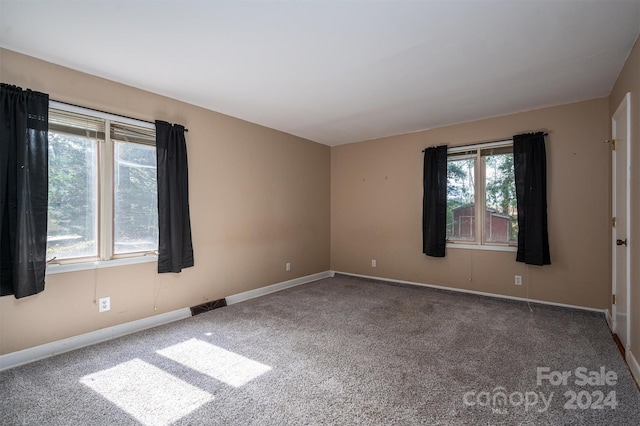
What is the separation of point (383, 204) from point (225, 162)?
2603 mm

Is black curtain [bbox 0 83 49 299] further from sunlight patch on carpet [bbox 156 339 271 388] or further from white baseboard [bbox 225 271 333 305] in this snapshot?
white baseboard [bbox 225 271 333 305]

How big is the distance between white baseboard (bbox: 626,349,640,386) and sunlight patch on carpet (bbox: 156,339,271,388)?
256 cm

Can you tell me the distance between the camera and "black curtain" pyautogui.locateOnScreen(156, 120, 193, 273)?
3225mm

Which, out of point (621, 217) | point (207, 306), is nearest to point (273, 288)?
point (207, 306)

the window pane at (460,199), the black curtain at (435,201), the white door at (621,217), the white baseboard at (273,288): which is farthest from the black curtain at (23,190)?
the white door at (621,217)

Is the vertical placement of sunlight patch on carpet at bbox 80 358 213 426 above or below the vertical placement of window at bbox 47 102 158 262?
below

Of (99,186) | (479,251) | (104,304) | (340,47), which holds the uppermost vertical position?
(340,47)

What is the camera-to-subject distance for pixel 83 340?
8.93 ft

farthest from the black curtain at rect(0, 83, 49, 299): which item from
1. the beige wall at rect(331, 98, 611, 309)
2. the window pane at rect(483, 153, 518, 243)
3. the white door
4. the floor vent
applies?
the window pane at rect(483, 153, 518, 243)

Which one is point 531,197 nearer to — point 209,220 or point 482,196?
point 482,196

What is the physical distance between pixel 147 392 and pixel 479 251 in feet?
13.2

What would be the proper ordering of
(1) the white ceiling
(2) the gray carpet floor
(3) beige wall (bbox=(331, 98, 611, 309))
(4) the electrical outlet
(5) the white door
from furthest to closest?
1. (3) beige wall (bbox=(331, 98, 611, 309))
2. (4) the electrical outlet
3. (5) the white door
4. (1) the white ceiling
5. (2) the gray carpet floor

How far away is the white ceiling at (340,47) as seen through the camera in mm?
1948

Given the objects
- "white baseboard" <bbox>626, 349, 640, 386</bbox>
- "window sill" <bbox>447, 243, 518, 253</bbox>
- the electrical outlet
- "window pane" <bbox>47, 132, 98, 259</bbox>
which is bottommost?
"white baseboard" <bbox>626, 349, 640, 386</bbox>
